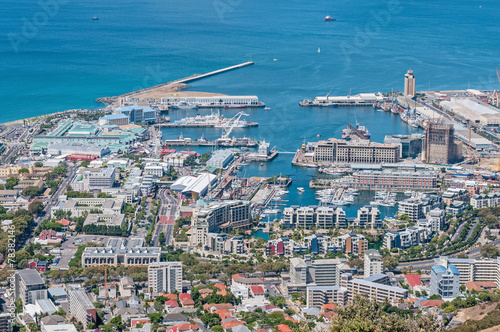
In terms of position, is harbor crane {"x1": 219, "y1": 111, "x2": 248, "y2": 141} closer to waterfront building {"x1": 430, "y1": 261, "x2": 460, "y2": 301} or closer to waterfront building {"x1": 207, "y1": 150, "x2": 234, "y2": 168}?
waterfront building {"x1": 207, "y1": 150, "x2": 234, "y2": 168}

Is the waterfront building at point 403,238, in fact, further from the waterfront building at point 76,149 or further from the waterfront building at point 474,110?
the waterfront building at point 474,110

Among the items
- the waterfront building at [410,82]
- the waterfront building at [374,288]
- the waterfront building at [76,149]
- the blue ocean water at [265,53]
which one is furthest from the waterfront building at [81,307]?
the waterfront building at [410,82]

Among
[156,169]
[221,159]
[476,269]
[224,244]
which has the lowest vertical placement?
[476,269]

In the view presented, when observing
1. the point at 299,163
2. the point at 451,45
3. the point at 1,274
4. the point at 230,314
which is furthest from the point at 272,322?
the point at 451,45

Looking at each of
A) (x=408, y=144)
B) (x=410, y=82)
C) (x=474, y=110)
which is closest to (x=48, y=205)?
(x=408, y=144)

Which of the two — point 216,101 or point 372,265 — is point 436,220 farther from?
point 216,101

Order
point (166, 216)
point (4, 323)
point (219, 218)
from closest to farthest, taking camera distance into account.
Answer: point (4, 323)
point (219, 218)
point (166, 216)

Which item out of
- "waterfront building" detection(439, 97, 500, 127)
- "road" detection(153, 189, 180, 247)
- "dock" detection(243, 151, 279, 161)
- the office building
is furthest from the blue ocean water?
the office building
